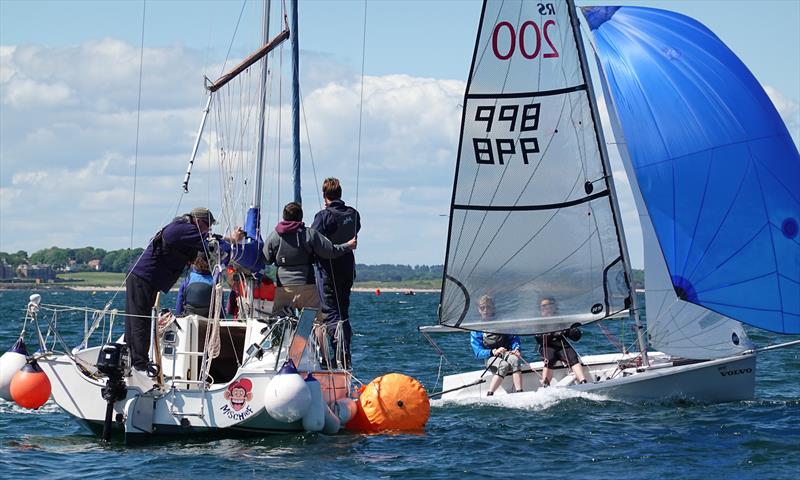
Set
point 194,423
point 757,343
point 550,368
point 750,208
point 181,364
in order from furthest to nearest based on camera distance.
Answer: point 757,343 → point 550,368 → point 750,208 → point 181,364 → point 194,423

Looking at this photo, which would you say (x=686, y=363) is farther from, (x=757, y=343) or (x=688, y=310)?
(x=757, y=343)

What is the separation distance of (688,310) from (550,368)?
178 cm

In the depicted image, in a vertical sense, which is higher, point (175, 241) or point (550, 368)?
point (175, 241)

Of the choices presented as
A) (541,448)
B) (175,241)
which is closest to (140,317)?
(175,241)

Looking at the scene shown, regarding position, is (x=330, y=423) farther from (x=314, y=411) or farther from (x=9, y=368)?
(x=9, y=368)

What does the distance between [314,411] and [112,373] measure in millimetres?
1869

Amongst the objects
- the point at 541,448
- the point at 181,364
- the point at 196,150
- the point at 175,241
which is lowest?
the point at 541,448

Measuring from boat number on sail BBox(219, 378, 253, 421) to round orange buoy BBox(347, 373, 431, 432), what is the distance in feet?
4.90

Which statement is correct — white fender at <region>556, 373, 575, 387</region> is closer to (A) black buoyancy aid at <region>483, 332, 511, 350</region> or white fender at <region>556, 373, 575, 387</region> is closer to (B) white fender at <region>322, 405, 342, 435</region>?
(A) black buoyancy aid at <region>483, 332, 511, 350</region>

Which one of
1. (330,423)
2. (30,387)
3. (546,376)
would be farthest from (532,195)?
(30,387)

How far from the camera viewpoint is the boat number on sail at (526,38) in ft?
46.1

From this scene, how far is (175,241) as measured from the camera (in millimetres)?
11688

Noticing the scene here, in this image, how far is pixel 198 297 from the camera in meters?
12.5

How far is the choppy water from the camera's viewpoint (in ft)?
34.9
